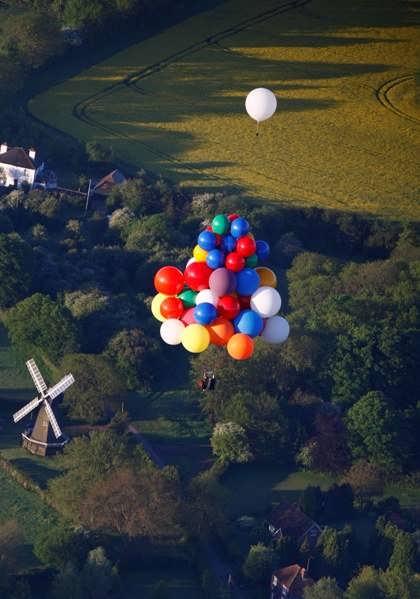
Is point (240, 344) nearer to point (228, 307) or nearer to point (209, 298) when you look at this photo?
point (228, 307)

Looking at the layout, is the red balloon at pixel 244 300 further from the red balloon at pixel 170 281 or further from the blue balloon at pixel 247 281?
the red balloon at pixel 170 281

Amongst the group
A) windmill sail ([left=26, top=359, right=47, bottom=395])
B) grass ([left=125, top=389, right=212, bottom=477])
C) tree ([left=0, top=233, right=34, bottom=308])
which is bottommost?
grass ([left=125, top=389, right=212, bottom=477])

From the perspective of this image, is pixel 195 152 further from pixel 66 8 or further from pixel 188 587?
pixel 188 587

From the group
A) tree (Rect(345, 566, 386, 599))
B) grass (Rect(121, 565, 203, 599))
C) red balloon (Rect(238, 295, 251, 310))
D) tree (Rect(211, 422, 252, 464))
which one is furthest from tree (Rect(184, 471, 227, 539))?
red balloon (Rect(238, 295, 251, 310))

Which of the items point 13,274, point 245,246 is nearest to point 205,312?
point 245,246

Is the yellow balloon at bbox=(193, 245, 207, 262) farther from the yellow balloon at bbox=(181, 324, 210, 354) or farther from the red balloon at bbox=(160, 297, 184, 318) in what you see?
the yellow balloon at bbox=(181, 324, 210, 354)

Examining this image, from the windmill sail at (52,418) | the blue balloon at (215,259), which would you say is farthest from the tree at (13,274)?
the blue balloon at (215,259)
